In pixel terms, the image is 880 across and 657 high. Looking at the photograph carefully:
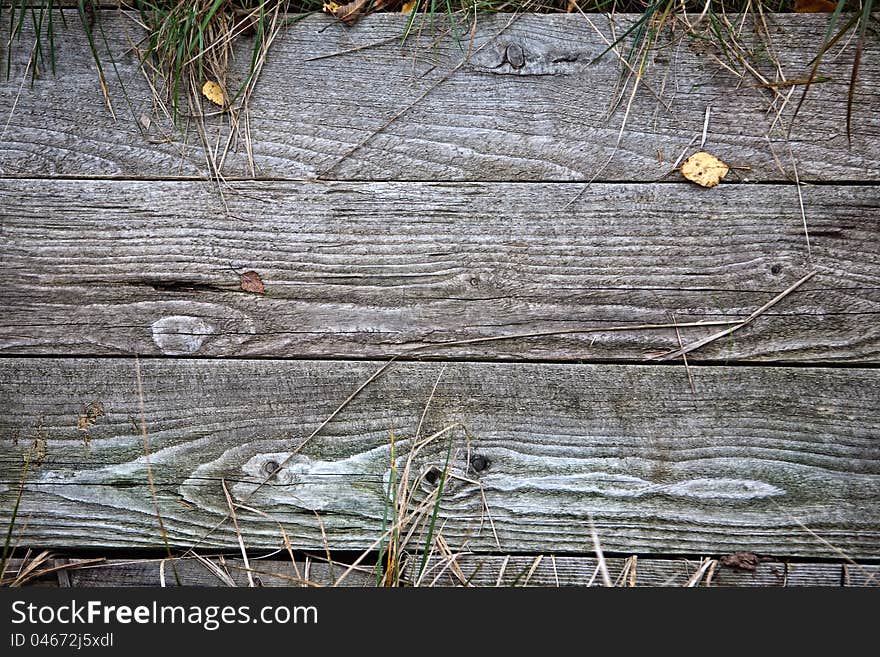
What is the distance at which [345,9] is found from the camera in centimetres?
147

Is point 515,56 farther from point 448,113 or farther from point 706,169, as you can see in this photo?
point 706,169

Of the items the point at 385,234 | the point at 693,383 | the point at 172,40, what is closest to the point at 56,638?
the point at 385,234

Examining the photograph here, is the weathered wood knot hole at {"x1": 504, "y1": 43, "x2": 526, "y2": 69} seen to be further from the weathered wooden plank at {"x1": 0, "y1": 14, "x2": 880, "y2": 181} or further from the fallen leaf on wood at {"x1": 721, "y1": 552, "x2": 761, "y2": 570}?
the fallen leaf on wood at {"x1": 721, "y1": 552, "x2": 761, "y2": 570}

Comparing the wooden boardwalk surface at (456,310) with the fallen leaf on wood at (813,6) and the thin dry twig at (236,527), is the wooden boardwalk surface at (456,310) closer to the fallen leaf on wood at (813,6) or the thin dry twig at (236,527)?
the thin dry twig at (236,527)

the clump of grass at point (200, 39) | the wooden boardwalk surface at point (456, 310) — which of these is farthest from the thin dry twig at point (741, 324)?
the clump of grass at point (200, 39)

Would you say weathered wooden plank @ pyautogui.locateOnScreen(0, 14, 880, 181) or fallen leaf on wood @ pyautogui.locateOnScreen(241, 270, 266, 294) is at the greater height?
weathered wooden plank @ pyautogui.locateOnScreen(0, 14, 880, 181)

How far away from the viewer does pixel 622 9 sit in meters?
1.50

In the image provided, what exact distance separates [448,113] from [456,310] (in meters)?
0.44

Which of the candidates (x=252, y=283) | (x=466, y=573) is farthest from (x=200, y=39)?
(x=466, y=573)

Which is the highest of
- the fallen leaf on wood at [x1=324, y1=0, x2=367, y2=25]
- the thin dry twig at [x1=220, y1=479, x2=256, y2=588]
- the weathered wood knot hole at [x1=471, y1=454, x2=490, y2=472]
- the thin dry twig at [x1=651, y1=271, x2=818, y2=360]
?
the fallen leaf on wood at [x1=324, y1=0, x2=367, y2=25]

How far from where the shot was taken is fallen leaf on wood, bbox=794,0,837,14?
4.78 feet

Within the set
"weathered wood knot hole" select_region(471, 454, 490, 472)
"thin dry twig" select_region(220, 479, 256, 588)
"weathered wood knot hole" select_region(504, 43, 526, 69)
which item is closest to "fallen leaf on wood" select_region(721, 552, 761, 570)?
"weathered wood knot hole" select_region(471, 454, 490, 472)

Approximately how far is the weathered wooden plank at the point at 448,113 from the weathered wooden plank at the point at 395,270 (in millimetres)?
55

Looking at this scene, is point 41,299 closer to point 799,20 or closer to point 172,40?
point 172,40
